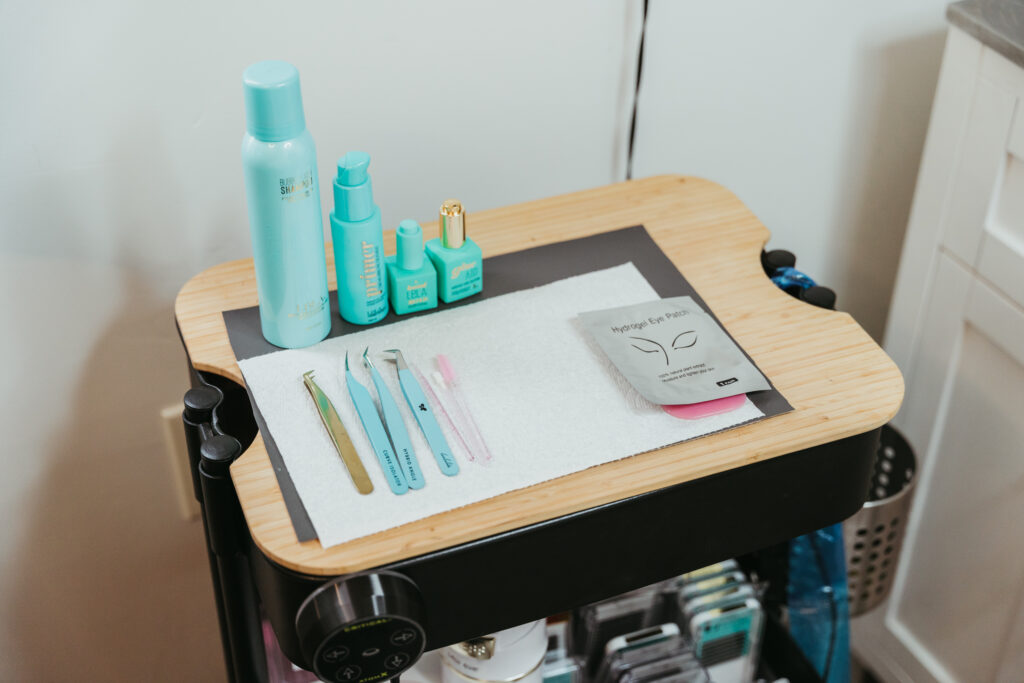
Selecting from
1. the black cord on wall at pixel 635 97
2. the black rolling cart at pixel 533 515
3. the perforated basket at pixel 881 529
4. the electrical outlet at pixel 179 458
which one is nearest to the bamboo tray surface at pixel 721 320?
the black rolling cart at pixel 533 515

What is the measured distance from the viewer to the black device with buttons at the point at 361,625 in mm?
675

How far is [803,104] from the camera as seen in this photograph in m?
1.26

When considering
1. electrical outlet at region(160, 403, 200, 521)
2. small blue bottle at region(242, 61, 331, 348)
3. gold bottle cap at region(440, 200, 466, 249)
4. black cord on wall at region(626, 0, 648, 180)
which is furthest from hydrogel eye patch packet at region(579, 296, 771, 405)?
electrical outlet at region(160, 403, 200, 521)

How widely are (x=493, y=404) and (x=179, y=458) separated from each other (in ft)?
1.72

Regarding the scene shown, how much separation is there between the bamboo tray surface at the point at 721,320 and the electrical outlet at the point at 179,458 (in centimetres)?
27

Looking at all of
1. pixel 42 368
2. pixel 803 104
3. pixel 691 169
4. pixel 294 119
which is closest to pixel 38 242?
pixel 42 368

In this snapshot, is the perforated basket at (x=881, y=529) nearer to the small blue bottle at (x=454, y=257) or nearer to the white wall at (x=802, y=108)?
the white wall at (x=802, y=108)

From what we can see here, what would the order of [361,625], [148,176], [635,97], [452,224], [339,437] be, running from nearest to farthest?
[361,625] < [339,437] < [452,224] < [148,176] < [635,97]

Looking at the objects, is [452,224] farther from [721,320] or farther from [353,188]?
[721,320]

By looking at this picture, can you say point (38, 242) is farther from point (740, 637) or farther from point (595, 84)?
point (740, 637)

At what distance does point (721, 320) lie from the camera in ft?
2.96

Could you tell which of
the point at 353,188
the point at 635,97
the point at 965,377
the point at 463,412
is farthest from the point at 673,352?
the point at 965,377

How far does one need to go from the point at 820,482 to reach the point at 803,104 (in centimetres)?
61

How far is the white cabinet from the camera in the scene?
1.08 meters
